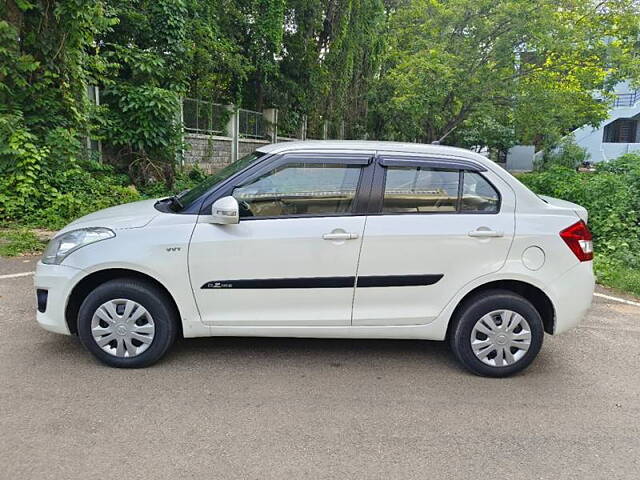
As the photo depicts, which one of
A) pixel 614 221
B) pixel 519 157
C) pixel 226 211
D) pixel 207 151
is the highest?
pixel 519 157

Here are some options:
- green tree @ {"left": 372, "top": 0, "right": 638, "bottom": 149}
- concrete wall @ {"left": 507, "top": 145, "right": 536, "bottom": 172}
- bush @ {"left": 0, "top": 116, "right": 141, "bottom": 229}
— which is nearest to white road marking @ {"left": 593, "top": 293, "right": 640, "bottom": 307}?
bush @ {"left": 0, "top": 116, "right": 141, "bottom": 229}

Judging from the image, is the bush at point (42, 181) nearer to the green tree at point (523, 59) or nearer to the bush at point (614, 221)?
the bush at point (614, 221)

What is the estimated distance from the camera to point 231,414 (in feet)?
10.2

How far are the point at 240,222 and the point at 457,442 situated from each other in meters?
2.05

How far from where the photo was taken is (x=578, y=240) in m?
3.67

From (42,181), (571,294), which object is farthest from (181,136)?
(571,294)

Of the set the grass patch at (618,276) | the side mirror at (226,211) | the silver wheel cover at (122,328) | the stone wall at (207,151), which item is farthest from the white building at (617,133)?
the silver wheel cover at (122,328)

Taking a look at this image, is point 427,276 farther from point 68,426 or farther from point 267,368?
point 68,426

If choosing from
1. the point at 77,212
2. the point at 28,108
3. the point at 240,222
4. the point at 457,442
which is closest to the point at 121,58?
the point at 28,108

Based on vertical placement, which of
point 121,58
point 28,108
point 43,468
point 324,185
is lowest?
point 43,468

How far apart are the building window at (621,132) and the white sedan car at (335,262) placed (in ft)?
118

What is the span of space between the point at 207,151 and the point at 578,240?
13.4m

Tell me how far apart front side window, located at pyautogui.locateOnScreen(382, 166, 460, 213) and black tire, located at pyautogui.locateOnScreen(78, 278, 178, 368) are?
1.81 m

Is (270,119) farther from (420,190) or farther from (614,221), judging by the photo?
(420,190)
